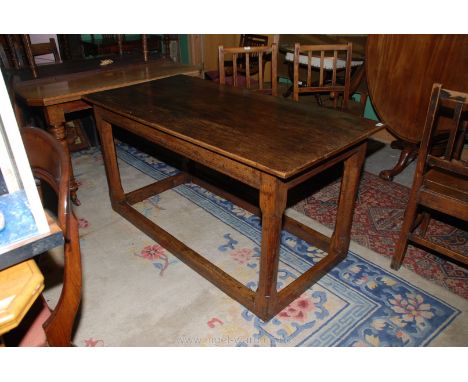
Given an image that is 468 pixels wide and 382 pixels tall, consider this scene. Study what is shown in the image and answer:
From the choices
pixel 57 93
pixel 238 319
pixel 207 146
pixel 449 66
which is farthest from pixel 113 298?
pixel 449 66

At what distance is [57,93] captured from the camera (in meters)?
2.18

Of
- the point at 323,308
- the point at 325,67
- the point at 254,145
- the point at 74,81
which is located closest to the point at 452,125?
the point at 254,145

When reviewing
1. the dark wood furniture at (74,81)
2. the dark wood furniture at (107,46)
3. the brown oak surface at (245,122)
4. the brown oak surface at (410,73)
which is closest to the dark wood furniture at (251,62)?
the dark wood furniture at (107,46)

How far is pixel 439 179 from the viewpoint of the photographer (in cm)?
182

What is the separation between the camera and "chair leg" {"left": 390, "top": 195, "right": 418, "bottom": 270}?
1828 mm

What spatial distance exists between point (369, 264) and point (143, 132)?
1339mm

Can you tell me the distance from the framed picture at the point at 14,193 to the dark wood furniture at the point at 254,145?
68 centimetres

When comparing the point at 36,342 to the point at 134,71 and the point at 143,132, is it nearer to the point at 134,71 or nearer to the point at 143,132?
the point at 143,132

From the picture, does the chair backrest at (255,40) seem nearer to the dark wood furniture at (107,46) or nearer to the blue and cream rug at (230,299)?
the dark wood furniture at (107,46)

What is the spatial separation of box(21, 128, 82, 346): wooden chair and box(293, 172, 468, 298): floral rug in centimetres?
166

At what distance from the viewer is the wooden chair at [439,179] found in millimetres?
1564

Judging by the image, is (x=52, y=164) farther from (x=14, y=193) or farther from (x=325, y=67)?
(x=325, y=67)

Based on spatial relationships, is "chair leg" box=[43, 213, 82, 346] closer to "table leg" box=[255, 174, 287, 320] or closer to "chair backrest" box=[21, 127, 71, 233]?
"chair backrest" box=[21, 127, 71, 233]
